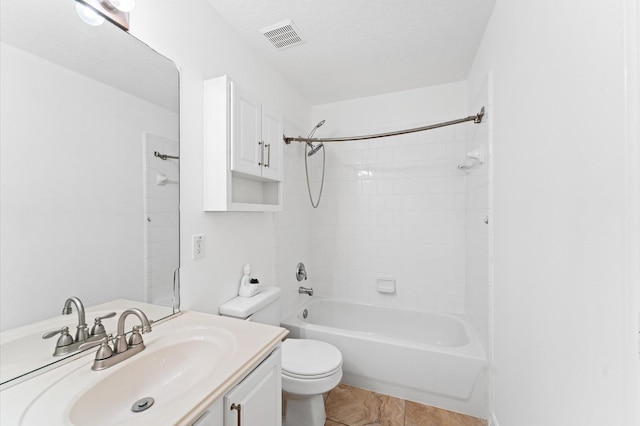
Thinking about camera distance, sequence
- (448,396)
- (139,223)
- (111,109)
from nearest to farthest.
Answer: (111,109), (139,223), (448,396)

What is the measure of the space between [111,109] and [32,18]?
29 cm

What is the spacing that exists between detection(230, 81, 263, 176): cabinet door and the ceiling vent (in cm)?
50

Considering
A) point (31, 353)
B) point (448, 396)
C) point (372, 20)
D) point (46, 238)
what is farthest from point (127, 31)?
point (448, 396)

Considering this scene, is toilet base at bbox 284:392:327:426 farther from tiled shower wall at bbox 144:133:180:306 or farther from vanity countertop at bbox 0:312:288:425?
tiled shower wall at bbox 144:133:180:306

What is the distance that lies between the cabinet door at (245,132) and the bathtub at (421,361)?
133cm

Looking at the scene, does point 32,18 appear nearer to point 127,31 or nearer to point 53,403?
point 127,31

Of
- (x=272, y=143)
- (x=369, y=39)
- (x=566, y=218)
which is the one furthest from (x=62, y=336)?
(x=369, y=39)

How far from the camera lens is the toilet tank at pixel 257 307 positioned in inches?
57.4

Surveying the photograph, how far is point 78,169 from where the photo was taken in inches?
Result: 34.3

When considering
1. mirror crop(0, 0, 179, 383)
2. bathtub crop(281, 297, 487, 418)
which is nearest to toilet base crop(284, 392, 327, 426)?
bathtub crop(281, 297, 487, 418)

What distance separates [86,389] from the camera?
27.9 inches

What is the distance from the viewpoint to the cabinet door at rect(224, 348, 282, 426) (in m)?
0.80

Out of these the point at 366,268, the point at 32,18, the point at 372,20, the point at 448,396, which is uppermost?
the point at 372,20

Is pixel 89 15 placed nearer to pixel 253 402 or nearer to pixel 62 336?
pixel 62 336
